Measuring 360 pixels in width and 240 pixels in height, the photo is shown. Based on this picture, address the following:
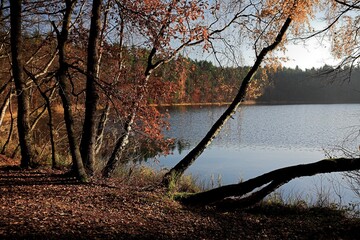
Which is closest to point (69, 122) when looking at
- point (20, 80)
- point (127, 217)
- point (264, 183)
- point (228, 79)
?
point (20, 80)

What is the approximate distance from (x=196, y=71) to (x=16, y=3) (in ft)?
17.1

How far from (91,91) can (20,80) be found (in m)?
1.96

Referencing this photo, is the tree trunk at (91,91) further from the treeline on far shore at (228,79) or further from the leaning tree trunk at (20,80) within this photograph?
the treeline on far shore at (228,79)

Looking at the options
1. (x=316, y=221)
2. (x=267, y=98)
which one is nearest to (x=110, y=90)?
(x=316, y=221)

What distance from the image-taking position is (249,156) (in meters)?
18.8

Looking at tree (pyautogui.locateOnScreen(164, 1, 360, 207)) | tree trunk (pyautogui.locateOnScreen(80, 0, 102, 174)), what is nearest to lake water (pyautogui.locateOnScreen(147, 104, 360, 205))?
tree (pyautogui.locateOnScreen(164, 1, 360, 207))

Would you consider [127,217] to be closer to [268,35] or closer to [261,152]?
[268,35]

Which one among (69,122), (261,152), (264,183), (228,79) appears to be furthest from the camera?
(261,152)

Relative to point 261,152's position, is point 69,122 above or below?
above

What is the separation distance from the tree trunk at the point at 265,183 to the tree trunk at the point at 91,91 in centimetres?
249

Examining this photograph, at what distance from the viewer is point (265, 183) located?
6715mm

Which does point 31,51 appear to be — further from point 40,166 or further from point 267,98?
point 267,98

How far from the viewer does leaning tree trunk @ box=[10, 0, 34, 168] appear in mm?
8133

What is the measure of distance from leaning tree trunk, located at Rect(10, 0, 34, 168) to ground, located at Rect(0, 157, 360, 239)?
103 cm
